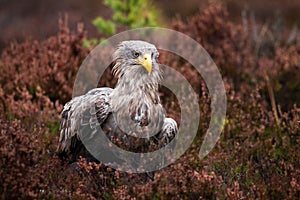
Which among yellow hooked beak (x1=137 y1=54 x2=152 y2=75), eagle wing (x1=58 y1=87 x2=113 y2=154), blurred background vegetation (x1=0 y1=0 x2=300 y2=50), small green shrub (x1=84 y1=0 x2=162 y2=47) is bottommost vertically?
eagle wing (x1=58 y1=87 x2=113 y2=154)

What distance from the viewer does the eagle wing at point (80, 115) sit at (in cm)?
427

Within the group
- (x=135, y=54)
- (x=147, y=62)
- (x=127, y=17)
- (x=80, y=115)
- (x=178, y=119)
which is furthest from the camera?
(x=127, y=17)

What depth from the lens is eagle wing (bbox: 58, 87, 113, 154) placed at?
14.0ft

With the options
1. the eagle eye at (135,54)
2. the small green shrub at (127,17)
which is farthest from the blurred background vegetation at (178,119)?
the eagle eye at (135,54)

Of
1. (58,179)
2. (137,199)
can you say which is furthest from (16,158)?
(137,199)

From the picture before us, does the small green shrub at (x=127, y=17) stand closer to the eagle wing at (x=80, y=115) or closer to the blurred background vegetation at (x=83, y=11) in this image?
the eagle wing at (x=80, y=115)

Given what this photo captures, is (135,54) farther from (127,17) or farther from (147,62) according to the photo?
(127,17)

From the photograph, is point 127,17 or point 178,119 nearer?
point 178,119

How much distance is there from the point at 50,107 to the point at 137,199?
85.5 inches

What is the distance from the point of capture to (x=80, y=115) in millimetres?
4340

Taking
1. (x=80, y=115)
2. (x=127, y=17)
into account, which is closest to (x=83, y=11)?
(x=127, y=17)

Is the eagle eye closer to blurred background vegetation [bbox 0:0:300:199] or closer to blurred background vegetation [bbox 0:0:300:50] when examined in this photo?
blurred background vegetation [bbox 0:0:300:199]

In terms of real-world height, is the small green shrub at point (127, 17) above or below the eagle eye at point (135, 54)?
above

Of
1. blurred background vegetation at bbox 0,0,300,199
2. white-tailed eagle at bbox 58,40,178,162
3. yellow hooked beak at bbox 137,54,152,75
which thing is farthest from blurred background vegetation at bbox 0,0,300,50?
yellow hooked beak at bbox 137,54,152,75
